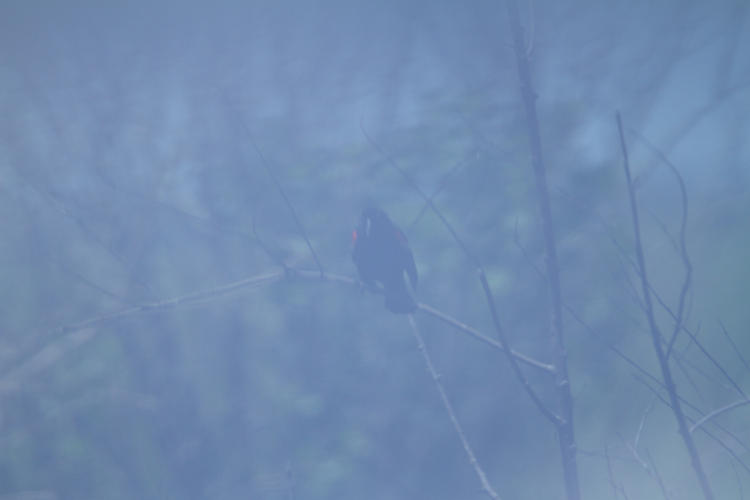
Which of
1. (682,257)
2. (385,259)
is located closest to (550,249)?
(682,257)

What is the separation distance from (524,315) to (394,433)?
35.4 inches

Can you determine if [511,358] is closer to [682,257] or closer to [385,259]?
[682,257]

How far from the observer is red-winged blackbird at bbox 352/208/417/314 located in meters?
2.25

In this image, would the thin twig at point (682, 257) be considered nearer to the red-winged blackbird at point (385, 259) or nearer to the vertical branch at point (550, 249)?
the vertical branch at point (550, 249)

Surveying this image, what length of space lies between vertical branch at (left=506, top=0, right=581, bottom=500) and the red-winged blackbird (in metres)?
0.86

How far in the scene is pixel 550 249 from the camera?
1.37m

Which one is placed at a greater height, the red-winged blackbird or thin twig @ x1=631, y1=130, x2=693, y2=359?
the red-winged blackbird

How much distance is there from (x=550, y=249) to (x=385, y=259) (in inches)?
39.3

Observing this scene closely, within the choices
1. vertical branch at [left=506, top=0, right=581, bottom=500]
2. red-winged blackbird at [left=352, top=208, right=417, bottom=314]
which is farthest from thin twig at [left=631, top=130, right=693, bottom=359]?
red-winged blackbird at [left=352, top=208, right=417, bottom=314]

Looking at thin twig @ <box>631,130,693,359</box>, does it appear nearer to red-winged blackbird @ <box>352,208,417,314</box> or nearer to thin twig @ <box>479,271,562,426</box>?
thin twig @ <box>479,271,562,426</box>

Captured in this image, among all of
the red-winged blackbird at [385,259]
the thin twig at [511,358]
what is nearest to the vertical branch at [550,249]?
the thin twig at [511,358]

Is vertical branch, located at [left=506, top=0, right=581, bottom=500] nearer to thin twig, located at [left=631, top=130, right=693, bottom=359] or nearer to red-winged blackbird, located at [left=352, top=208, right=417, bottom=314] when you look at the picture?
thin twig, located at [left=631, top=130, right=693, bottom=359]

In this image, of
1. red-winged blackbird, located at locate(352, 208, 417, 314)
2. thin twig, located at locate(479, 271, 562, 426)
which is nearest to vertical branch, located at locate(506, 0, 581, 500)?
thin twig, located at locate(479, 271, 562, 426)

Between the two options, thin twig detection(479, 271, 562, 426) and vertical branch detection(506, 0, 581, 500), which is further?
vertical branch detection(506, 0, 581, 500)
